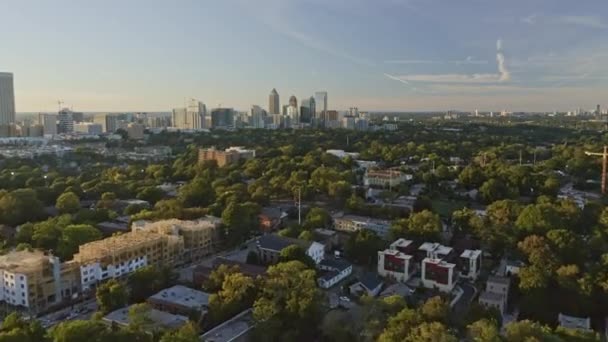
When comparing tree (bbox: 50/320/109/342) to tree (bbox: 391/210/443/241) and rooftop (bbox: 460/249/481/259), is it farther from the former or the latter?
tree (bbox: 391/210/443/241)

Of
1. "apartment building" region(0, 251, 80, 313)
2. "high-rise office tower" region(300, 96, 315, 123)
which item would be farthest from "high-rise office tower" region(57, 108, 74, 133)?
"apartment building" region(0, 251, 80, 313)

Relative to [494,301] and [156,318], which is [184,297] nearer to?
[156,318]

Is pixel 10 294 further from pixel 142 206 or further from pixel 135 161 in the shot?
pixel 135 161

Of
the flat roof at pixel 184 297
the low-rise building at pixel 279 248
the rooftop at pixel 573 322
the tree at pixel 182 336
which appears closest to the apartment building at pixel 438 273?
the rooftop at pixel 573 322

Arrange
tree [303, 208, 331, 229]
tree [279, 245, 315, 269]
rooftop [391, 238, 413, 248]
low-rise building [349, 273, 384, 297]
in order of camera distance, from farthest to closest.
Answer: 1. tree [303, 208, 331, 229]
2. rooftop [391, 238, 413, 248]
3. tree [279, 245, 315, 269]
4. low-rise building [349, 273, 384, 297]

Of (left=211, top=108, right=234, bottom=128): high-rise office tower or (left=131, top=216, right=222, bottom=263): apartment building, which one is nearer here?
(left=131, top=216, right=222, bottom=263): apartment building
